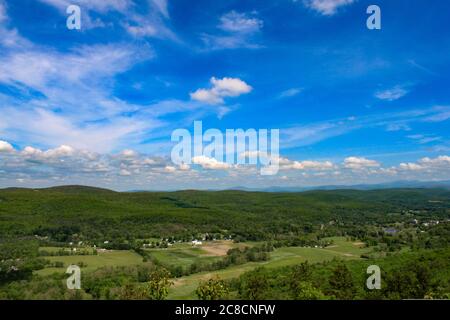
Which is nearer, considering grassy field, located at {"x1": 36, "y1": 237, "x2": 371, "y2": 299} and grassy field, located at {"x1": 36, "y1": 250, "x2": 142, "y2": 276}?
grassy field, located at {"x1": 36, "y1": 237, "x2": 371, "y2": 299}

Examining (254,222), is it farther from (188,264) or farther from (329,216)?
(188,264)

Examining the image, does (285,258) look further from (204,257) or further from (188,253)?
(188,253)

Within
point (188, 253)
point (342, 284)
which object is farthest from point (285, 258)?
point (342, 284)

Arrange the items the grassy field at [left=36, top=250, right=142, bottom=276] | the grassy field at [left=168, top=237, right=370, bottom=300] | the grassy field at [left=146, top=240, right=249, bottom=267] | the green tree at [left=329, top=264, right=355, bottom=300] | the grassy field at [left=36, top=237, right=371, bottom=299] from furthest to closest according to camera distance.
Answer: the grassy field at [left=146, top=240, right=249, bottom=267] < the grassy field at [left=36, top=250, right=142, bottom=276] < the grassy field at [left=36, top=237, right=371, bottom=299] < the grassy field at [left=168, top=237, right=370, bottom=300] < the green tree at [left=329, top=264, right=355, bottom=300]

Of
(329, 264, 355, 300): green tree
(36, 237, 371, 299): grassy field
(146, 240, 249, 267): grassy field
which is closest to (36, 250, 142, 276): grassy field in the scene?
(36, 237, 371, 299): grassy field

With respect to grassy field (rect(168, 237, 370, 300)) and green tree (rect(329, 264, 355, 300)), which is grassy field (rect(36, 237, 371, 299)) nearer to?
grassy field (rect(168, 237, 370, 300))

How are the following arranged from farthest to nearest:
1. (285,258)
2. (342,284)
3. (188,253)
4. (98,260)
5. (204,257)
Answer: (188,253) < (204,257) < (285,258) < (98,260) < (342,284)
